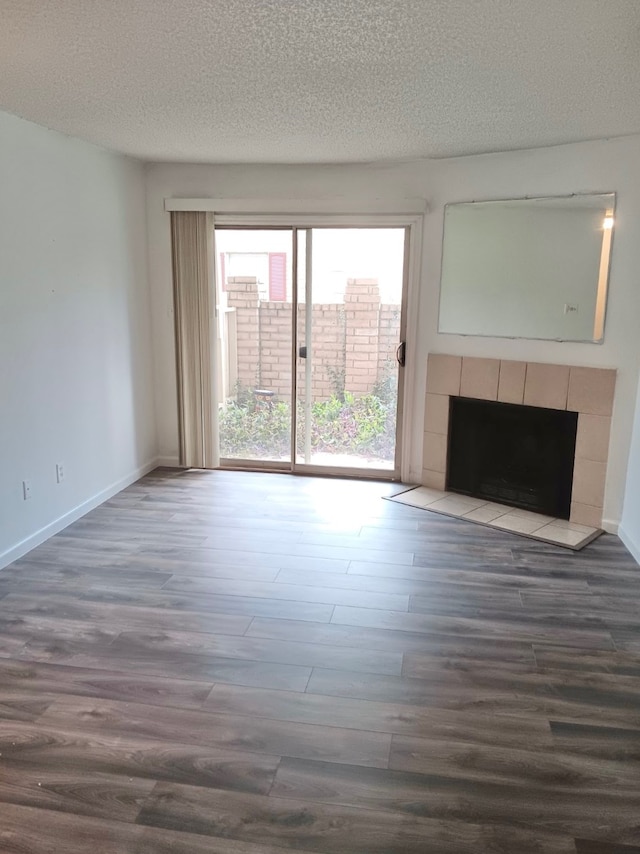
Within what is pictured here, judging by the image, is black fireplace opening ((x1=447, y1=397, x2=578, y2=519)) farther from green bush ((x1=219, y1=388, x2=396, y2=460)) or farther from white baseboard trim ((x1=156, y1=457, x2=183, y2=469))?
white baseboard trim ((x1=156, y1=457, x2=183, y2=469))

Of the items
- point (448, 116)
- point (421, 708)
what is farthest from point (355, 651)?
point (448, 116)

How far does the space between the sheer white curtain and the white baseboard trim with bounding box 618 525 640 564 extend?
3015mm

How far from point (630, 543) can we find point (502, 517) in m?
0.79

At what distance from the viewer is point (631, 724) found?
7.34 feet

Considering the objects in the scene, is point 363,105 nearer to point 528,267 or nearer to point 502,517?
point 528,267

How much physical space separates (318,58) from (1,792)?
2.76 m

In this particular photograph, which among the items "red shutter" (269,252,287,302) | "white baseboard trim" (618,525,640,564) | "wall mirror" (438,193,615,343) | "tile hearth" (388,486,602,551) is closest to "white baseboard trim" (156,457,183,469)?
"red shutter" (269,252,287,302)

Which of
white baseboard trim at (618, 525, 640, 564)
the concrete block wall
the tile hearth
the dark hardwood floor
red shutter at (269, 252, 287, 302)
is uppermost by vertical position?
red shutter at (269, 252, 287, 302)

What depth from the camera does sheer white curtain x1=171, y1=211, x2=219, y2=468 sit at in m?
4.86

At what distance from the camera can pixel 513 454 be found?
14.6ft

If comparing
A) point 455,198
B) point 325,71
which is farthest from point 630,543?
point 325,71

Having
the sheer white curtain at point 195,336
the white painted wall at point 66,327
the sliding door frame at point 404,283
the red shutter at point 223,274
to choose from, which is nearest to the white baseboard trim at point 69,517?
the white painted wall at point 66,327

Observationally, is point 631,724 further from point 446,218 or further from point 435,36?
point 446,218

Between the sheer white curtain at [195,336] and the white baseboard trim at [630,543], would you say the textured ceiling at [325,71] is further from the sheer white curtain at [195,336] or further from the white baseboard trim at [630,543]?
the white baseboard trim at [630,543]
